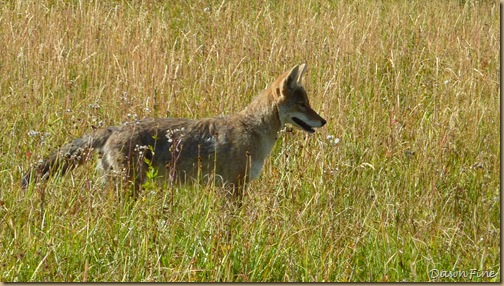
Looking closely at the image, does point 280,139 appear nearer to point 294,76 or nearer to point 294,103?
point 294,103

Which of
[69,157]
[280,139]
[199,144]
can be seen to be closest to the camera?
[69,157]

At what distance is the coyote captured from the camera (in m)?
5.59

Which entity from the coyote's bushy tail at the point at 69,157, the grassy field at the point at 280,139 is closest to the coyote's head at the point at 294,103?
the grassy field at the point at 280,139

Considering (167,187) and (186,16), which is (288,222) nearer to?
(167,187)

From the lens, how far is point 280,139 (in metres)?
6.96

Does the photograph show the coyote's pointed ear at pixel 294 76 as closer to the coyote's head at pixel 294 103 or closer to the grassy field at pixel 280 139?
the coyote's head at pixel 294 103

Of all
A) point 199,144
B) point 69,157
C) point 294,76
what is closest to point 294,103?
point 294,76

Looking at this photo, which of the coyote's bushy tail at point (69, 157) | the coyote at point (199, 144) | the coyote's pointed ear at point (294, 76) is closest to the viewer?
the coyote's bushy tail at point (69, 157)

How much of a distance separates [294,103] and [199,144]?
95cm

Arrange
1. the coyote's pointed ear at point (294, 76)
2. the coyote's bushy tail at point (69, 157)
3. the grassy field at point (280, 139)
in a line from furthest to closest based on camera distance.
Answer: the coyote's pointed ear at point (294, 76) → the coyote's bushy tail at point (69, 157) → the grassy field at point (280, 139)

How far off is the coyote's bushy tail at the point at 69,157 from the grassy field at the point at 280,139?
9cm

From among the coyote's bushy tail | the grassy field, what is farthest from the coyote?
the grassy field

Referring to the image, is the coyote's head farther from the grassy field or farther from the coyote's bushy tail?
the coyote's bushy tail

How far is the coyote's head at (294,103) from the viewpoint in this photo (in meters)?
6.66
